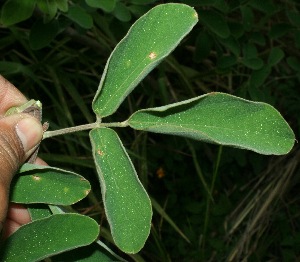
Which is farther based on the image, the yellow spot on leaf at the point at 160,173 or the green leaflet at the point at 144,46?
the yellow spot on leaf at the point at 160,173

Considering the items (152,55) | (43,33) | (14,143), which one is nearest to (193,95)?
(43,33)

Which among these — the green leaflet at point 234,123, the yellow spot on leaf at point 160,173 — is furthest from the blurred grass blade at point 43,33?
the yellow spot on leaf at point 160,173

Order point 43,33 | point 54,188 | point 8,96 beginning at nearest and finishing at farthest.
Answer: point 54,188, point 8,96, point 43,33

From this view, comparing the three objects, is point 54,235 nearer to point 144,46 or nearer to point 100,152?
point 100,152

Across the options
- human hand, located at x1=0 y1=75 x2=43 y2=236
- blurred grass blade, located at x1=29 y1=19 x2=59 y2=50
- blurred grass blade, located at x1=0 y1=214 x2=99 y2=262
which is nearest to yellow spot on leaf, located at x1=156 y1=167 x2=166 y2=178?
blurred grass blade, located at x1=29 y1=19 x2=59 y2=50

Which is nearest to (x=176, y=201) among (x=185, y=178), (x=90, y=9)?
(x=185, y=178)

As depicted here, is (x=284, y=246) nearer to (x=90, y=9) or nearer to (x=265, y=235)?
(x=265, y=235)

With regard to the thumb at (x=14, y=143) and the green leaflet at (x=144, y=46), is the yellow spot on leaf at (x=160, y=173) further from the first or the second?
the green leaflet at (x=144, y=46)
